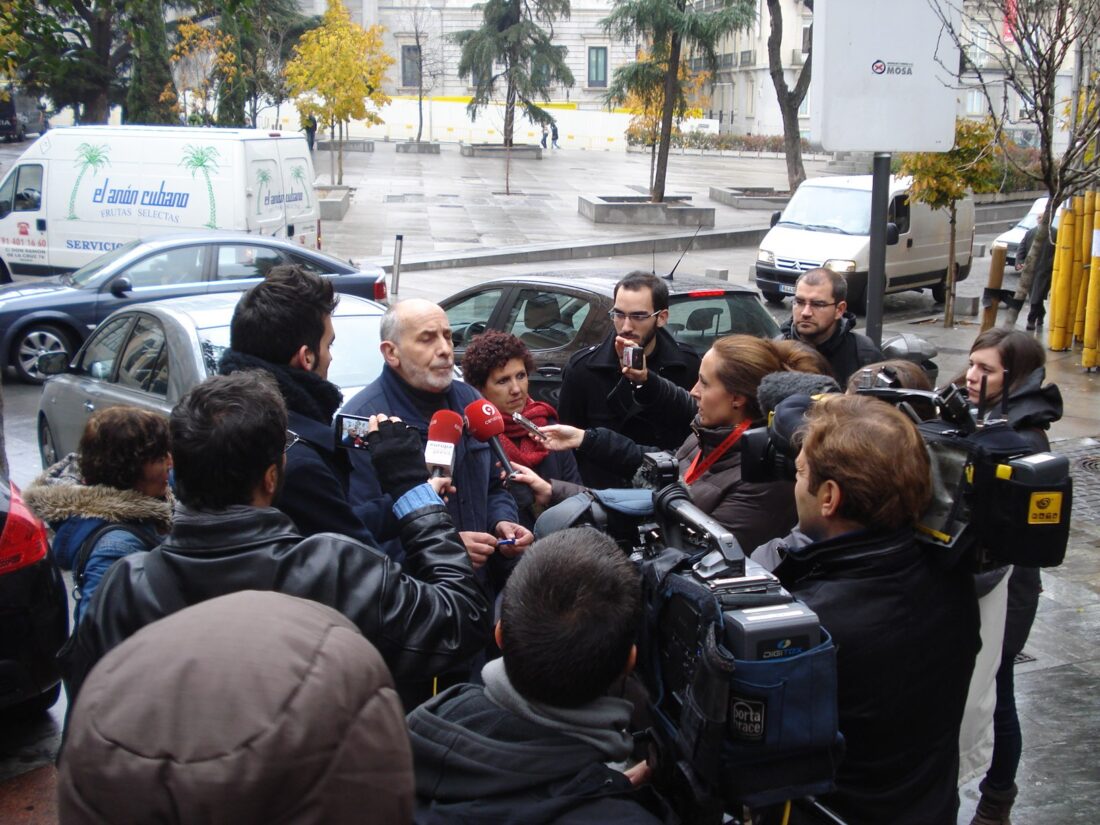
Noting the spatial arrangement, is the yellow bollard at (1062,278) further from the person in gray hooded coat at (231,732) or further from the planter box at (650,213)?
the planter box at (650,213)

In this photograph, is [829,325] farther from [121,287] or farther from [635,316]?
[121,287]

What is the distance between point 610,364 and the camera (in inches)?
197

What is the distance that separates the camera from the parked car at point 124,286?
1157cm

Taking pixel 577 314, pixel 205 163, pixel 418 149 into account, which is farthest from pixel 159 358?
pixel 418 149

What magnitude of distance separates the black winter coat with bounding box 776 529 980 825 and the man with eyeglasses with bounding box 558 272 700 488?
2.40 m

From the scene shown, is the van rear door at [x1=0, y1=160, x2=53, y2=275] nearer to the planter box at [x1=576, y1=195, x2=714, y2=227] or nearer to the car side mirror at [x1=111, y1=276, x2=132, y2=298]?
the car side mirror at [x1=111, y1=276, x2=132, y2=298]

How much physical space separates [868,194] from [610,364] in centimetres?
1324

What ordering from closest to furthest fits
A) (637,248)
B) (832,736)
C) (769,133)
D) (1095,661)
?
(832,736) → (1095,661) → (637,248) → (769,133)

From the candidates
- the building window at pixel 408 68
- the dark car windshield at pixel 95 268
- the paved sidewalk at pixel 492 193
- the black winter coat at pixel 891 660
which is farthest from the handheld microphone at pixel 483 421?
the building window at pixel 408 68

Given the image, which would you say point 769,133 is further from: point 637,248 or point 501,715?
point 501,715

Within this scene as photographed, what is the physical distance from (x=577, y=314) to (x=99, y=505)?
474 cm

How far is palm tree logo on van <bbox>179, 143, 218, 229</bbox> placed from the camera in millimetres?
14586

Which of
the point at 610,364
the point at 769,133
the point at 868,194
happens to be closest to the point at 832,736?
the point at 610,364

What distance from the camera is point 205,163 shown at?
47.9 feet
